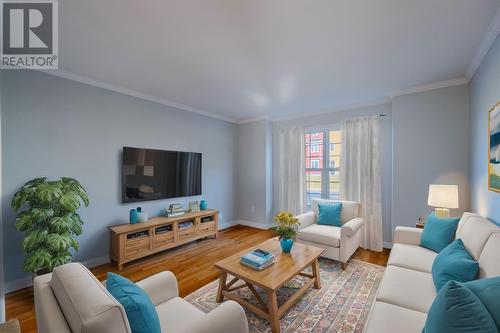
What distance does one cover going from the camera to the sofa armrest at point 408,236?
2.46 m

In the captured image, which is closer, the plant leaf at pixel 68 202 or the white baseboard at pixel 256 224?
the plant leaf at pixel 68 202

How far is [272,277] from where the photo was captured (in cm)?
182

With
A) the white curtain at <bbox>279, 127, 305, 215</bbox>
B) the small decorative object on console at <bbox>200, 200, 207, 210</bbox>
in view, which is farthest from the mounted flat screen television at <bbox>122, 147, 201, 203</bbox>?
the white curtain at <bbox>279, 127, 305, 215</bbox>

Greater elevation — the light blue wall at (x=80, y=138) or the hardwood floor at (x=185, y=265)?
the light blue wall at (x=80, y=138)

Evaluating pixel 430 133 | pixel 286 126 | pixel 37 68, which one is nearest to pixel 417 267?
pixel 430 133

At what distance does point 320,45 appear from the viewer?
6.82 ft

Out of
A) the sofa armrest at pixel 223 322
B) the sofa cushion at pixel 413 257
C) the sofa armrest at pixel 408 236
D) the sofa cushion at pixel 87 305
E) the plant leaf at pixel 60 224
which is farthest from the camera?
the sofa armrest at pixel 408 236

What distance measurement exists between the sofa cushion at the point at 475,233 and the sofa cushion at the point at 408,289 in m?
0.38

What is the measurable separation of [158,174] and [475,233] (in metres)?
3.82

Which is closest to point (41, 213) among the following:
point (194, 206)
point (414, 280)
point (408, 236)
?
point (194, 206)

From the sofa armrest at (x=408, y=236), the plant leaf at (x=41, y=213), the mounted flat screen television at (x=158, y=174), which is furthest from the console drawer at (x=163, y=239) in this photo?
the sofa armrest at (x=408, y=236)

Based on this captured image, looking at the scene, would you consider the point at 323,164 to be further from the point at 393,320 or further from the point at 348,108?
the point at 393,320

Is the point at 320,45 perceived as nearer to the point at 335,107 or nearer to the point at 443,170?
the point at 335,107

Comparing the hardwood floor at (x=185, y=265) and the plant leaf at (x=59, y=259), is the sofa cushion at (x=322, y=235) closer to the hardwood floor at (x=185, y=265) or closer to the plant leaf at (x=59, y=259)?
the hardwood floor at (x=185, y=265)
